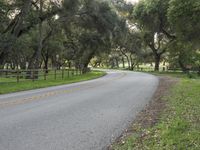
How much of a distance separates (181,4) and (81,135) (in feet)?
60.0

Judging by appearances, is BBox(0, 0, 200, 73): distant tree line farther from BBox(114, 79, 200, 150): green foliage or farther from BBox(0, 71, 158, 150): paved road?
BBox(114, 79, 200, 150): green foliage

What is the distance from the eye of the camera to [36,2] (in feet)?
106

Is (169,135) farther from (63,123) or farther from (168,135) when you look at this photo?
(63,123)

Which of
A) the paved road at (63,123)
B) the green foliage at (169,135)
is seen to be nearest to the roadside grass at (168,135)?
the green foliage at (169,135)

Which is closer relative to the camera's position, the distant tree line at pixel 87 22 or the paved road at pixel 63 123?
the paved road at pixel 63 123

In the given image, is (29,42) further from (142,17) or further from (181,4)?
(181,4)

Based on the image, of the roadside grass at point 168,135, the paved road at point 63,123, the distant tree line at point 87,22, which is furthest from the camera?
the distant tree line at point 87,22

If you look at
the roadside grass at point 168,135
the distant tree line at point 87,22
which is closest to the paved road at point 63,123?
the roadside grass at point 168,135

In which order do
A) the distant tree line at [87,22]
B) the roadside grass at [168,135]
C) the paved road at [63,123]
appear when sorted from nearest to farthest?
the roadside grass at [168,135], the paved road at [63,123], the distant tree line at [87,22]

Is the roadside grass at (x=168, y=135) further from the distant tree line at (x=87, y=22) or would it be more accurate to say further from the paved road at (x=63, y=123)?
the distant tree line at (x=87, y=22)

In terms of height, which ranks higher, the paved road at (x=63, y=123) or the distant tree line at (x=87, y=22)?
the distant tree line at (x=87, y=22)

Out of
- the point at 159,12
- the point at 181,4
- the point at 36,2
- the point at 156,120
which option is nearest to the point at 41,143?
the point at 156,120

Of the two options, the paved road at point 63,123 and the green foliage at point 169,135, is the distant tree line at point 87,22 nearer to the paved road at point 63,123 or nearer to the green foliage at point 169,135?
the paved road at point 63,123

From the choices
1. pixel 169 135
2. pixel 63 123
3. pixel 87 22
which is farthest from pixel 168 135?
pixel 87 22
